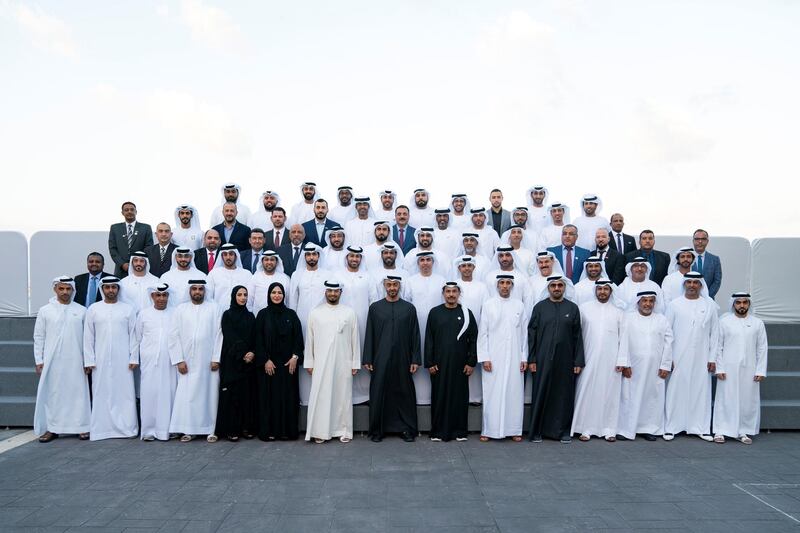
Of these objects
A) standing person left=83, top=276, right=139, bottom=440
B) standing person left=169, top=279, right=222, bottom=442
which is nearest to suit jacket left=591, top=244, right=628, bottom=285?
standing person left=169, top=279, right=222, bottom=442

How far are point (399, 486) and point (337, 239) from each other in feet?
11.6

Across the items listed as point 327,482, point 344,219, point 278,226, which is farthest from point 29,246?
point 327,482

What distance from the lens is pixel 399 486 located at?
503 centimetres

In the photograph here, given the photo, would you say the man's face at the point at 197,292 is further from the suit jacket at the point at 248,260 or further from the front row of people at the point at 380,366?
the suit jacket at the point at 248,260

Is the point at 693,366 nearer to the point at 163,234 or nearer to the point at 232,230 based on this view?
the point at 232,230

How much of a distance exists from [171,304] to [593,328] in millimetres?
4961

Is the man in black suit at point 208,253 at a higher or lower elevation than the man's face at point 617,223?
lower

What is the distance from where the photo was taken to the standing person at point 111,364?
261 inches

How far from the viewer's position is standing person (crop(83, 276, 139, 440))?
21.8 ft

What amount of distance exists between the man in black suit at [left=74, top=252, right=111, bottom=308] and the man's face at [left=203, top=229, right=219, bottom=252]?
1.28 metres

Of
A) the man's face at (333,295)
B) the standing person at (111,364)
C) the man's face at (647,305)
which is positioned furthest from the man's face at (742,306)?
the standing person at (111,364)

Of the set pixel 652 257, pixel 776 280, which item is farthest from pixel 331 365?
pixel 776 280

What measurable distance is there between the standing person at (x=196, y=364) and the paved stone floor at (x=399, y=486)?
9.6 inches

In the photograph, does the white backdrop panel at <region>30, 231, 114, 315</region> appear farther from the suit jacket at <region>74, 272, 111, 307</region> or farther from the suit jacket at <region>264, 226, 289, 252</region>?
the suit jacket at <region>264, 226, 289, 252</region>
